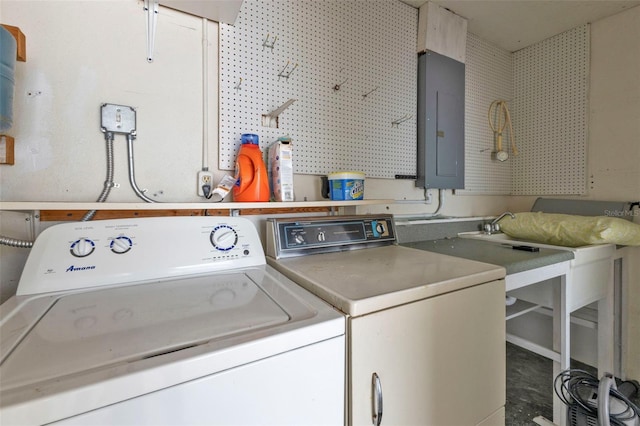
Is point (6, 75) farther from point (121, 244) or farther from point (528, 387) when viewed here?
point (528, 387)

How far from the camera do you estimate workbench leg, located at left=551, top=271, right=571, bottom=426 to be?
55.6 inches

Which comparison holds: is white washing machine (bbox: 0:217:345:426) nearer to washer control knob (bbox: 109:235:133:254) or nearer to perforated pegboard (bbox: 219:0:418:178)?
washer control knob (bbox: 109:235:133:254)

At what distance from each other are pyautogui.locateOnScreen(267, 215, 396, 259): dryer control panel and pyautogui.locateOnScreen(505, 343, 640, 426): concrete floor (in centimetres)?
133

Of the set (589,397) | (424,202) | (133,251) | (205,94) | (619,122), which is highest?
(619,122)

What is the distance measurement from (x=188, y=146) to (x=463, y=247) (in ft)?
4.92

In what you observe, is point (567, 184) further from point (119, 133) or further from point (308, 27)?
point (119, 133)

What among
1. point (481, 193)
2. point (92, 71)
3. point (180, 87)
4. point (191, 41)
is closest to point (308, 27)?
point (191, 41)

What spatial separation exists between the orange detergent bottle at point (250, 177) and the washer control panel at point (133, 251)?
14 cm

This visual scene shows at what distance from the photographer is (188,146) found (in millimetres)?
1230

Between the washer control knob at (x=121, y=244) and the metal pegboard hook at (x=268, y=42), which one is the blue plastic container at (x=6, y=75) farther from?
the metal pegboard hook at (x=268, y=42)

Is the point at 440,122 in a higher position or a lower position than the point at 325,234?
higher

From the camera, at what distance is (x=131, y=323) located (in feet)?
1.99

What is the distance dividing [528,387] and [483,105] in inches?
85.2

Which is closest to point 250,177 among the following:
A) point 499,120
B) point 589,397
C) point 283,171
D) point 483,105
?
point 283,171
